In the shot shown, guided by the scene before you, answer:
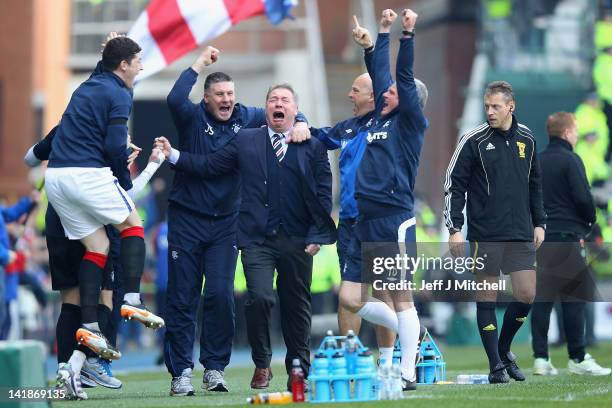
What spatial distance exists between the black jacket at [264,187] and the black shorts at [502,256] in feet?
4.29

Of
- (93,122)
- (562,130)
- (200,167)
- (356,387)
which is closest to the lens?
(356,387)

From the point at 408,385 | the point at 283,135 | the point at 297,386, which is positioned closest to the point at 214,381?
the point at 408,385

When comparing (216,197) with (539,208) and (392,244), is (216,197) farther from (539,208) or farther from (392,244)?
(539,208)

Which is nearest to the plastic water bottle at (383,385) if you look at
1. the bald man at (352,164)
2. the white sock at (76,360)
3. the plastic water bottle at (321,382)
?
the plastic water bottle at (321,382)

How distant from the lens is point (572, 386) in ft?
37.8

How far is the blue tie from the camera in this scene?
1144cm

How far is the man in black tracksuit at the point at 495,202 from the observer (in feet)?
39.0

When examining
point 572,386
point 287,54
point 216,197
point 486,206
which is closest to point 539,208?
A: point 486,206

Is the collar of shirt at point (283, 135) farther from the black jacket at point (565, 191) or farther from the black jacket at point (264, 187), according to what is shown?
the black jacket at point (565, 191)

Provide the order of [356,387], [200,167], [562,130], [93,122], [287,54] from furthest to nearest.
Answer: [287,54], [562,130], [200,167], [93,122], [356,387]

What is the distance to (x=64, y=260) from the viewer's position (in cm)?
1133

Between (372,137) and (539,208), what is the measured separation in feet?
6.17

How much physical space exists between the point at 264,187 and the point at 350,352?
6.26ft

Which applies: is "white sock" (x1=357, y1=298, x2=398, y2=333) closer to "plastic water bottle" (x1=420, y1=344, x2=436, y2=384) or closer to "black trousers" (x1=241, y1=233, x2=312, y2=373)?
"black trousers" (x1=241, y1=233, x2=312, y2=373)
